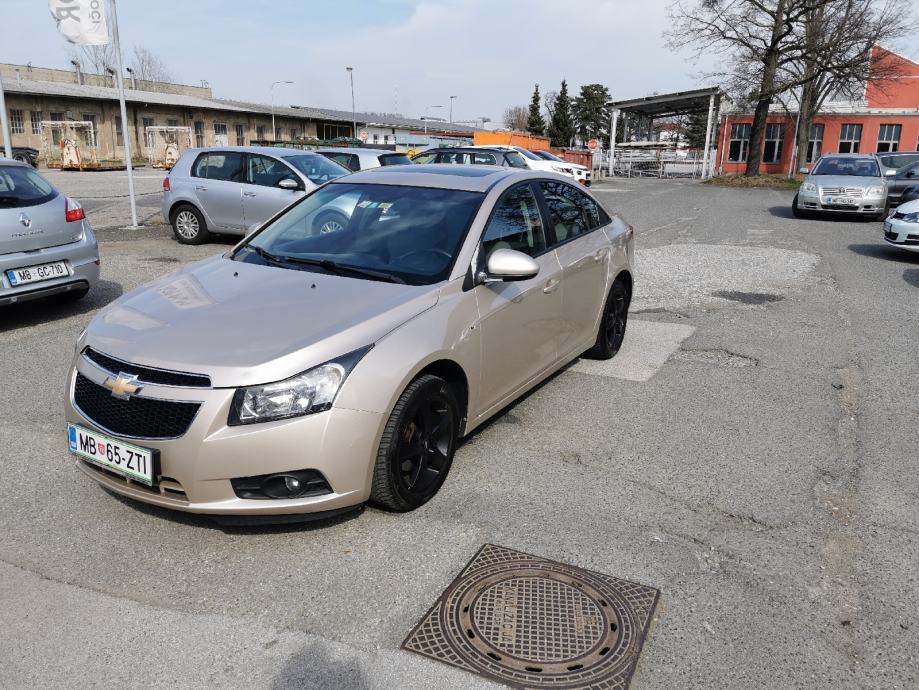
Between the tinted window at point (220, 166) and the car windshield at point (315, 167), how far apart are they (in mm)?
814

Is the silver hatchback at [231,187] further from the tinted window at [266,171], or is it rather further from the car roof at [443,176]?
the car roof at [443,176]

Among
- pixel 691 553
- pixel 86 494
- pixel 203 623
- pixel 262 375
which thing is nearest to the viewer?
pixel 203 623

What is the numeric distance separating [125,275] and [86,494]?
21.5ft

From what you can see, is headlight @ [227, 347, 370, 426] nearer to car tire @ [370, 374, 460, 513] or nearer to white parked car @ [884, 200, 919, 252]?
car tire @ [370, 374, 460, 513]

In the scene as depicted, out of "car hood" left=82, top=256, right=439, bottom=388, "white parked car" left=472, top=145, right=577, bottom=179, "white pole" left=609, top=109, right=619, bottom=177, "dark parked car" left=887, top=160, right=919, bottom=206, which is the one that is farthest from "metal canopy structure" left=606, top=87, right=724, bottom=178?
"car hood" left=82, top=256, right=439, bottom=388

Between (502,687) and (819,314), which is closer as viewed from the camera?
(502,687)

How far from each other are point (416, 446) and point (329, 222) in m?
1.75

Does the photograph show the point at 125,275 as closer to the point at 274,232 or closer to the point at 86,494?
the point at 274,232

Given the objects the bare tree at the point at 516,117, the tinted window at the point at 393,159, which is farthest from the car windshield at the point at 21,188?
the bare tree at the point at 516,117

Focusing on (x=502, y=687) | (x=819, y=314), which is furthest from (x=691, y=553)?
(x=819, y=314)

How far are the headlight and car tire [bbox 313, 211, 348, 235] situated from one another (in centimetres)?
156

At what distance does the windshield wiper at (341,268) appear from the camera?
383 cm

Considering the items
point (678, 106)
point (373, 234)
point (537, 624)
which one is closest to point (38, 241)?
point (373, 234)

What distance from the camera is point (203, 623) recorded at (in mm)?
2787
